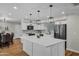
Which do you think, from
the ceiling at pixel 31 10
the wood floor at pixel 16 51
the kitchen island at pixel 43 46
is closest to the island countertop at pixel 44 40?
the kitchen island at pixel 43 46

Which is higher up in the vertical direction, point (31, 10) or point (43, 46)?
point (31, 10)

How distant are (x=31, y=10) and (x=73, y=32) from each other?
0.99 metres

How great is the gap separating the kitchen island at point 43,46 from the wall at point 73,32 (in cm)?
16

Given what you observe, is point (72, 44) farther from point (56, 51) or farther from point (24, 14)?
point (24, 14)

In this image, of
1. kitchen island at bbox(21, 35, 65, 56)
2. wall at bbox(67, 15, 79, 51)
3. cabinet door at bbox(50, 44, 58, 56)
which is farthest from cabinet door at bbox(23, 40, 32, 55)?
wall at bbox(67, 15, 79, 51)

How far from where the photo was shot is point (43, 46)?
5.91 ft

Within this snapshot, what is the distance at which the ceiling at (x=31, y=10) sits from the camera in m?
1.74

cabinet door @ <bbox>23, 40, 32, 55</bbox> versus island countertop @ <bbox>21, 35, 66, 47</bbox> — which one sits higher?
island countertop @ <bbox>21, 35, 66, 47</bbox>

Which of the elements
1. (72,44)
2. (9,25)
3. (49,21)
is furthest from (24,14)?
(72,44)

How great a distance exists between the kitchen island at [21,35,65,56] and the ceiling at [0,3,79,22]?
439mm

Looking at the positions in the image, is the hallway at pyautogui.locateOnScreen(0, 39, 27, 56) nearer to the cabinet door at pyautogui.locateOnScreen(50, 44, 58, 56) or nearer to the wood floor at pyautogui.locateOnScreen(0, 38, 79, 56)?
the wood floor at pyautogui.locateOnScreen(0, 38, 79, 56)

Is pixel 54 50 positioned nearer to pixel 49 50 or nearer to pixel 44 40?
pixel 49 50

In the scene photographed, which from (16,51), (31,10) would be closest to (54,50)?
(16,51)

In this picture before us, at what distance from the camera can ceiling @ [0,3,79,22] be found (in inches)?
68.4
